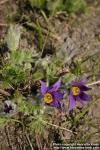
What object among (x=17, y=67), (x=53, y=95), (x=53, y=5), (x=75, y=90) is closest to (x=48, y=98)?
(x=53, y=95)

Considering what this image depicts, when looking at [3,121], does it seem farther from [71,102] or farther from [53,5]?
[53,5]

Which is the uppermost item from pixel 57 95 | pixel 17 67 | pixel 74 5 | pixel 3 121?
pixel 74 5

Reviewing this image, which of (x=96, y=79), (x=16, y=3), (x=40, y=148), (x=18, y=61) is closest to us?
(x=40, y=148)

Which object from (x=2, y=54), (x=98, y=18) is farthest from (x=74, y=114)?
(x=98, y=18)

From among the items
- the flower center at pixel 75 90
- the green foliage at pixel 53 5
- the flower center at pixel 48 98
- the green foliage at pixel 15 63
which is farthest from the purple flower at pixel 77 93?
the green foliage at pixel 53 5

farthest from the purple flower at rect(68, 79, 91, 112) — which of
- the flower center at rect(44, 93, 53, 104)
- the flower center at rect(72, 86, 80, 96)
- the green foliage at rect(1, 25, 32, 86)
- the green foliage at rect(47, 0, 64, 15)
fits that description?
the green foliage at rect(47, 0, 64, 15)

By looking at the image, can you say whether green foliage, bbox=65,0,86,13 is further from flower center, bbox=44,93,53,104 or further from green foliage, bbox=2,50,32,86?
flower center, bbox=44,93,53,104

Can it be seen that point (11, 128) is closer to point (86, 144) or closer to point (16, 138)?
point (16, 138)
